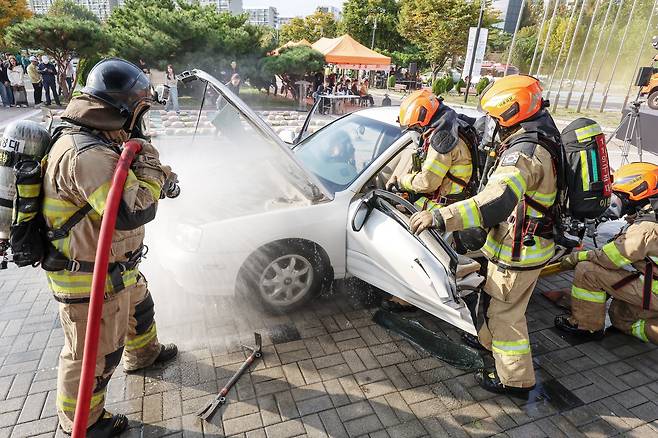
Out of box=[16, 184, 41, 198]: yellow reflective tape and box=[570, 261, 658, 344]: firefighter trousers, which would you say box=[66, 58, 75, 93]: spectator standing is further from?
box=[570, 261, 658, 344]: firefighter trousers

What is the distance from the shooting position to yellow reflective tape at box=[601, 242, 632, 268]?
3.34 meters

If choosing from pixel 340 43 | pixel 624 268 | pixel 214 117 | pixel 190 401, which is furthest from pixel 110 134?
pixel 340 43

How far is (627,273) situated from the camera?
134 inches

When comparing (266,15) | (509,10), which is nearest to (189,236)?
(509,10)

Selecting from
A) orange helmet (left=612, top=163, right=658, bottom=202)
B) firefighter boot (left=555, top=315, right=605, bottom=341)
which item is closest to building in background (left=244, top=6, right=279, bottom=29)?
orange helmet (left=612, top=163, right=658, bottom=202)

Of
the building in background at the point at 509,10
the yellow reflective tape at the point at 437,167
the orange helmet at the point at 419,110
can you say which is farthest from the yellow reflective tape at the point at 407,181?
the building in background at the point at 509,10

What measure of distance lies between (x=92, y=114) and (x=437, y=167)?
2511 mm

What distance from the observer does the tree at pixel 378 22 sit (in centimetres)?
3909

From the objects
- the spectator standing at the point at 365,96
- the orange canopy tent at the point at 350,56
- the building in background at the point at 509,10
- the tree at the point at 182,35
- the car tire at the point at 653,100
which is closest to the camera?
the car tire at the point at 653,100

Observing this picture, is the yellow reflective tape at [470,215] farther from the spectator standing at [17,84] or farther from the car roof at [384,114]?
the spectator standing at [17,84]

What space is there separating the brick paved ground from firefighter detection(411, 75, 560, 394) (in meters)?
0.32

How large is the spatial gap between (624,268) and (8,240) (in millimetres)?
4231

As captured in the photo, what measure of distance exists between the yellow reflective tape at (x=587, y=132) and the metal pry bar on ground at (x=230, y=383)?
261 cm

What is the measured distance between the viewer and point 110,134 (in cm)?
216
